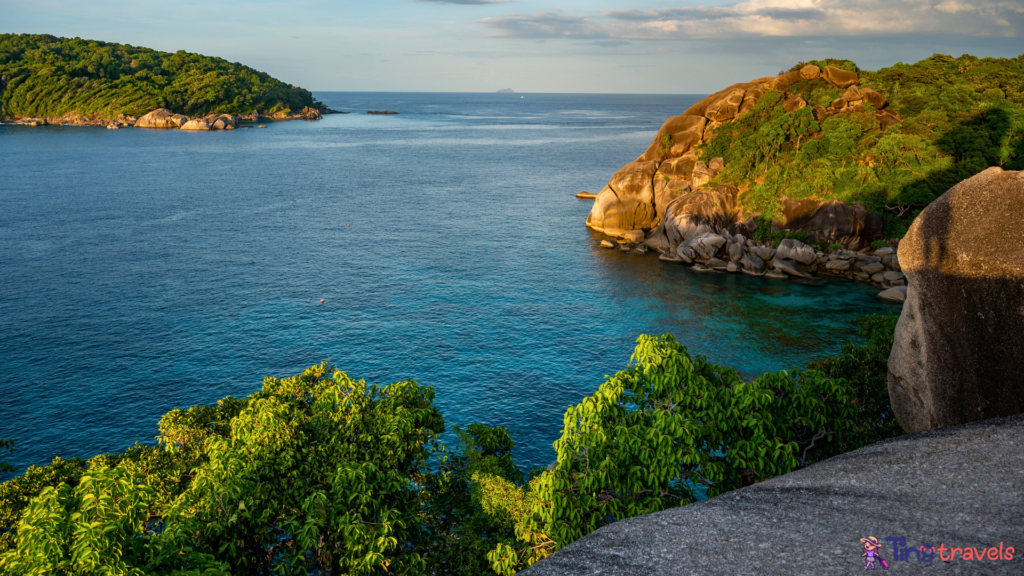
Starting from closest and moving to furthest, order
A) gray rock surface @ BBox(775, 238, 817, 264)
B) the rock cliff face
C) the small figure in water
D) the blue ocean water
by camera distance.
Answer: the small figure in water, the blue ocean water, gray rock surface @ BBox(775, 238, 817, 264), the rock cliff face

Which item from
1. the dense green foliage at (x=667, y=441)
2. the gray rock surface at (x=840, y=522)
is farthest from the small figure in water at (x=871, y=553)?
the dense green foliage at (x=667, y=441)

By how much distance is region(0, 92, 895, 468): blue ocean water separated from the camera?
164ft

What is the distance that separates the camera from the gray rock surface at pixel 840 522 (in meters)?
12.6

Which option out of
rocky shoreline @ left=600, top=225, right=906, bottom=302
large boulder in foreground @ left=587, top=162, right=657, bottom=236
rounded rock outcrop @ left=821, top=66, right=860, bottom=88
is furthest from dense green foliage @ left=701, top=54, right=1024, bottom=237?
large boulder in foreground @ left=587, top=162, right=657, bottom=236

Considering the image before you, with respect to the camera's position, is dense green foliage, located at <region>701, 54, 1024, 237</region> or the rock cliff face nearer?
dense green foliage, located at <region>701, 54, 1024, 237</region>

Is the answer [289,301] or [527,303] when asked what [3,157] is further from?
[527,303]

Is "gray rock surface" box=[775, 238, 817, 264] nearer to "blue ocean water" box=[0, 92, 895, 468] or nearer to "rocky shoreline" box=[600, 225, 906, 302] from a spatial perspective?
"rocky shoreline" box=[600, 225, 906, 302]

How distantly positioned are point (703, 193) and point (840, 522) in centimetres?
8196

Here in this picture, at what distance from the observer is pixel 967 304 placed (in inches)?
797

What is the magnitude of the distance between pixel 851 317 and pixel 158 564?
68033 millimetres

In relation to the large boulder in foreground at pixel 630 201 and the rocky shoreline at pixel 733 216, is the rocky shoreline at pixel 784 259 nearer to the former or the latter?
the rocky shoreline at pixel 733 216

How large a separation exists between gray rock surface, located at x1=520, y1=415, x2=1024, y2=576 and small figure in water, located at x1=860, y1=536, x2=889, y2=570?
0.42 ft

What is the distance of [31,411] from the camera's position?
1847 inches

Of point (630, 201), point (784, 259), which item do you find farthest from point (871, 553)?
point (630, 201)
